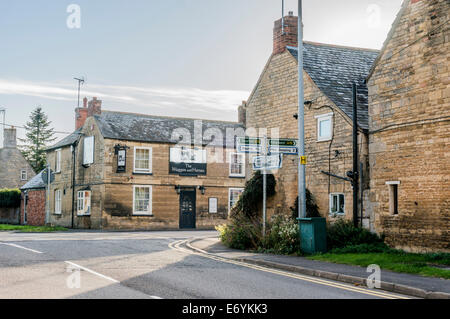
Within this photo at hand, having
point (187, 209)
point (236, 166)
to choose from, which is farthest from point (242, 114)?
point (187, 209)

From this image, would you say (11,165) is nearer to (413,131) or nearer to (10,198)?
(10,198)

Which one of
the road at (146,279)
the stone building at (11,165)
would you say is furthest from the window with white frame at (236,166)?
the stone building at (11,165)

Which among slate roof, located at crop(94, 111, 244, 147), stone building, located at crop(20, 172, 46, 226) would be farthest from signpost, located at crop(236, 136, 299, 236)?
stone building, located at crop(20, 172, 46, 226)

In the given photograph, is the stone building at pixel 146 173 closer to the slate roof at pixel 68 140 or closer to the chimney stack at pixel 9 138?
the slate roof at pixel 68 140

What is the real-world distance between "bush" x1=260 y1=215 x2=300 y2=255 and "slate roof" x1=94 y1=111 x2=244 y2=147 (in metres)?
18.6

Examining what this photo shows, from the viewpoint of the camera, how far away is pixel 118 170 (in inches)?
1304

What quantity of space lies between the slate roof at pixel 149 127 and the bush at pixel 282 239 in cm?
1865

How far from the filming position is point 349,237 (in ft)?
54.0

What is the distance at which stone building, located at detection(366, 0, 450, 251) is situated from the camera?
14234mm

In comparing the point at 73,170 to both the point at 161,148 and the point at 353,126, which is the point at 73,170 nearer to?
the point at 161,148

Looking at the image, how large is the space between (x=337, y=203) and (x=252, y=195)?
398 cm

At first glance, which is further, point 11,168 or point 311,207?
point 11,168
